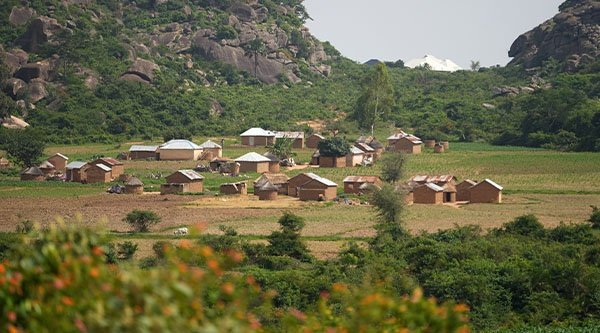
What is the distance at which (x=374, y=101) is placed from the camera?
83125mm

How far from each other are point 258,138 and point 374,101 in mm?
13458

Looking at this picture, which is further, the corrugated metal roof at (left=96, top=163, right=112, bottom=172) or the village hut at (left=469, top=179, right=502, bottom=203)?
the corrugated metal roof at (left=96, top=163, right=112, bottom=172)

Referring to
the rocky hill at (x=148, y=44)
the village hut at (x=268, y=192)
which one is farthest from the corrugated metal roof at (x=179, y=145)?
the rocky hill at (x=148, y=44)

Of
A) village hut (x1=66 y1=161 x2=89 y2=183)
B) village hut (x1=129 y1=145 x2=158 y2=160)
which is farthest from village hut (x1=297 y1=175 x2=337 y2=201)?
village hut (x1=129 y1=145 x2=158 y2=160)

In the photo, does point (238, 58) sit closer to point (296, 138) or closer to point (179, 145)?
point (296, 138)

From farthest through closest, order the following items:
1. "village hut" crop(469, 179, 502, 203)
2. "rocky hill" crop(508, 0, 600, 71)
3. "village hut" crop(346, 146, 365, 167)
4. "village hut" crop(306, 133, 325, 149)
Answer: "rocky hill" crop(508, 0, 600, 71), "village hut" crop(306, 133, 325, 149), "village hut" crop(346, 146, 365, 167), "village hut" crop(469, 179, 502, 203)

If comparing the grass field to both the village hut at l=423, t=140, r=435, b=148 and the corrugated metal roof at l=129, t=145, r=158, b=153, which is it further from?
the village hut at l=423, t=140, r=435, b=148

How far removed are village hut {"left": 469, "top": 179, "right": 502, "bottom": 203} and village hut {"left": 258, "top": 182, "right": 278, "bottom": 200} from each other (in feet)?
28.0

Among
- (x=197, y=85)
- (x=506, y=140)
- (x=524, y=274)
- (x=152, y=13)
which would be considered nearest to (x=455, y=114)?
(x=506, y=140)

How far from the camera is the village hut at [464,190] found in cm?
4800

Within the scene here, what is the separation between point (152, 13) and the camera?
4422 inches

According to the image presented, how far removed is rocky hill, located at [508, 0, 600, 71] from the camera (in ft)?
318

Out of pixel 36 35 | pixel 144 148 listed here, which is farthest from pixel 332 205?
pixel 36 35

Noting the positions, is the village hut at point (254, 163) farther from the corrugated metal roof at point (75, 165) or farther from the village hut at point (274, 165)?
the corrugated metal roof at point (75, 165)
